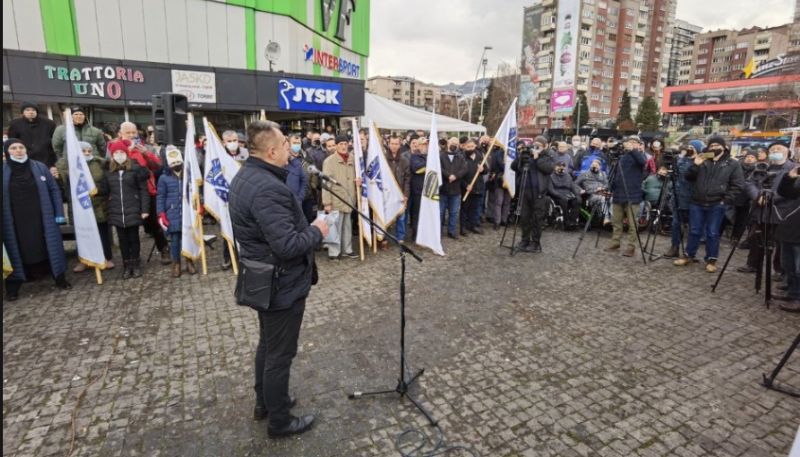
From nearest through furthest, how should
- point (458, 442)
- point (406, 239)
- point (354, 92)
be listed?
point (458, 442), point (406, 239), point (354, 92)

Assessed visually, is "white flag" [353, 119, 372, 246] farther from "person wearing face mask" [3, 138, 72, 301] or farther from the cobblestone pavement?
"person wearing face mask" [3, 138, 72, 301]

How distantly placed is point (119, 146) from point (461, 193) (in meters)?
6.25

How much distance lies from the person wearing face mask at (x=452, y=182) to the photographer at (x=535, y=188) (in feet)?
4.08

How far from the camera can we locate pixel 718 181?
7.03 metres

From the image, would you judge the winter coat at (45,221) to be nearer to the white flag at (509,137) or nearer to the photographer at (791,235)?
the white flag at (509,137)

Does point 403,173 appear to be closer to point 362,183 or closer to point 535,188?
point 362,183

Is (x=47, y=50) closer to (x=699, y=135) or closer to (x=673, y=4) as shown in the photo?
(x=699, y=135)

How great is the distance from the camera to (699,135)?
192 ft

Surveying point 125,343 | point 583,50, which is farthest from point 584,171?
point 583,50

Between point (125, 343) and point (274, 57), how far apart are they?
17.2 metres

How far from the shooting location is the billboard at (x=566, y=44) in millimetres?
77250

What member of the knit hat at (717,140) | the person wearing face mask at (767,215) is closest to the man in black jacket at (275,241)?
the person wearing face mask at (767,215)

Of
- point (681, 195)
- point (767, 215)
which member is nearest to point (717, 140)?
point (767, 215)

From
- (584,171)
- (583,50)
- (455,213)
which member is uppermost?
(583,50)
